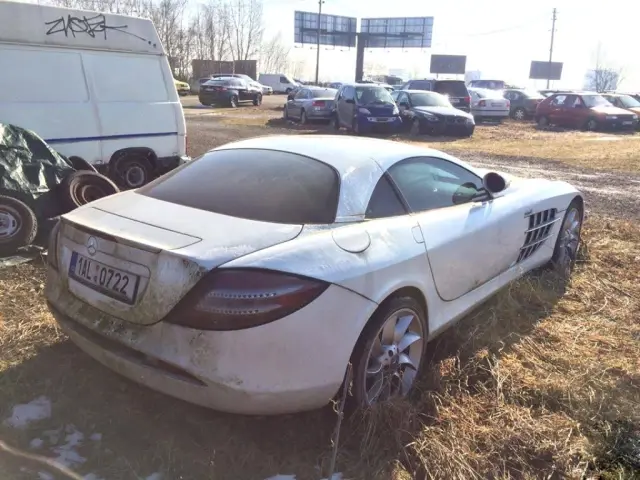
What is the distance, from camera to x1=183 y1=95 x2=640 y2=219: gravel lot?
28.7 feet

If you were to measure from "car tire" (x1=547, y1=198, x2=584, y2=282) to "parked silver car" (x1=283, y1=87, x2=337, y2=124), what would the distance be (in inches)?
679

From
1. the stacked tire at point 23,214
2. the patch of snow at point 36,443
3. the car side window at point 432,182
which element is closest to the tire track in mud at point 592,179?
the car side window at point 432,182

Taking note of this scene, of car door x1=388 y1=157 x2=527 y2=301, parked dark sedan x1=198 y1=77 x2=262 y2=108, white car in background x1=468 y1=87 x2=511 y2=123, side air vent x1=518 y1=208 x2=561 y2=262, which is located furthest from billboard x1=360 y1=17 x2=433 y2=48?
car door x1=388 y1=157 x2=527 y2=301

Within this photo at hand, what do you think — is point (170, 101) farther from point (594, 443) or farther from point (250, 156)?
point (594, 443)

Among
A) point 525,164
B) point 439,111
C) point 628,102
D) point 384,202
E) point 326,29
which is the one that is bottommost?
point 525,164

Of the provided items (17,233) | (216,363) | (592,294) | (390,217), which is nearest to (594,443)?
(390,217)

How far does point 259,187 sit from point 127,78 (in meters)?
5.27

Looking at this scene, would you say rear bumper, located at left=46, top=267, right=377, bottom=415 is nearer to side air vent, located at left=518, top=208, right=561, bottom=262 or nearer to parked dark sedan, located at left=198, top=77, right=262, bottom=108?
side air vent, located at left=518, top=208, right=561, bottom=262

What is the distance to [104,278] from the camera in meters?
2.56

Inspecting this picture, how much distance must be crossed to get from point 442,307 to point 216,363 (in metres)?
1.52

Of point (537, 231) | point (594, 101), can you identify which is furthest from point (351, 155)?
point (594, 101)

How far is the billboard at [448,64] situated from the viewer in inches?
2756

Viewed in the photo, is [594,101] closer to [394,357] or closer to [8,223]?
[8,223]

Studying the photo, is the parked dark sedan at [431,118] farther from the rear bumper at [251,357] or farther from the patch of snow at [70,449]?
the patch of snow at [70,449]
